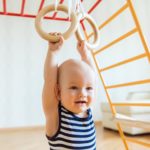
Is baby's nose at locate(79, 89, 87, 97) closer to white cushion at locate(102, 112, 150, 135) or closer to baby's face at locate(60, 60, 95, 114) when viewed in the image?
baby's face at locate(60, 60, 95, 114)

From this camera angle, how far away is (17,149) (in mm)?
2037

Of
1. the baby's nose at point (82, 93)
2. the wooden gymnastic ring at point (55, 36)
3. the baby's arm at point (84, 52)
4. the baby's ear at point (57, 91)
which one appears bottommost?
the baby's nose at point (82, 93)

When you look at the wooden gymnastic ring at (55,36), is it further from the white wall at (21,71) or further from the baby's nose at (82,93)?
the white wall at (21,71)

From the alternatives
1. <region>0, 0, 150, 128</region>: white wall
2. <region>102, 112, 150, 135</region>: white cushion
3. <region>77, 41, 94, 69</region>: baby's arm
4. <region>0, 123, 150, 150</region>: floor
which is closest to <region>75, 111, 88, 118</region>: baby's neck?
<region>77, 41, 94, 69</region>: baby's arm

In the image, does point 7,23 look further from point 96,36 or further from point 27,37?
point 96,36

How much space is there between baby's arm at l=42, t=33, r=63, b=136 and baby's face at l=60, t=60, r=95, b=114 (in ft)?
0.08

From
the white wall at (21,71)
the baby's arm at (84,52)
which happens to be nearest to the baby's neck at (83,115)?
the baby's arm at (84,52)

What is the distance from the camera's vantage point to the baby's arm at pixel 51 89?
65cm

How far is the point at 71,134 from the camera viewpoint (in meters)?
0.66

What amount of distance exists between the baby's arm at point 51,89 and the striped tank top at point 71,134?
0.06 feet

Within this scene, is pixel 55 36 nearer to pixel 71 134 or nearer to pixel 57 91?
pixel 57 91

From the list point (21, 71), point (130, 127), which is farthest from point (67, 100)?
point (21, 71)

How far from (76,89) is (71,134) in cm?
12

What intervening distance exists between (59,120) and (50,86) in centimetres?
10
